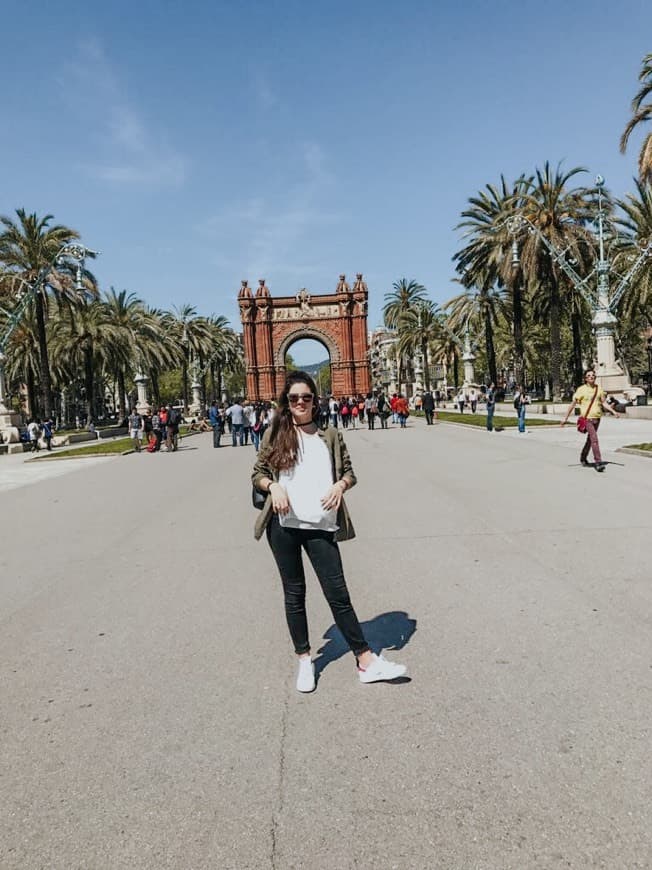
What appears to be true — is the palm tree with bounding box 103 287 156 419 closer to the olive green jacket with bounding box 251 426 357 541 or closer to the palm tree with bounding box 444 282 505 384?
the palm tree with bounding box 444 282 505 384

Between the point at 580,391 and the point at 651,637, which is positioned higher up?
the point at 580,391

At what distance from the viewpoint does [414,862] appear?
235 centimetres

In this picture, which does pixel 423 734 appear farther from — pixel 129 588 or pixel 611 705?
pixel 129 588

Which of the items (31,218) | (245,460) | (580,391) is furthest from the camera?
(31,218)

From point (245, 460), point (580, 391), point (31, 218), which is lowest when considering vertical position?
point (245, 460)

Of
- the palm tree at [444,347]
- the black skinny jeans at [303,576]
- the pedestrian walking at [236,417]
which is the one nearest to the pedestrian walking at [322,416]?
the black skinny jeans at [303,576]

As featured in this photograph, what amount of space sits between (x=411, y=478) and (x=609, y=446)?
655 cm

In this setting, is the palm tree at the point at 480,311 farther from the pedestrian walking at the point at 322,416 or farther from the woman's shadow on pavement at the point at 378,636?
the woman's shadow on pavement at the point at 378,636

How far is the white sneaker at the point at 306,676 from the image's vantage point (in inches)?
147

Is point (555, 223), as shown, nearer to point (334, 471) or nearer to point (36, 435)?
point (36, 435)


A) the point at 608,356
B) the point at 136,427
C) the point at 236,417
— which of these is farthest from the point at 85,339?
the point at 608,356

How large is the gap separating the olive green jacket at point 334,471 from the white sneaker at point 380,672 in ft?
2.25

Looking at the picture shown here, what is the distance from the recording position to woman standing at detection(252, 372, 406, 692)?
377 cm

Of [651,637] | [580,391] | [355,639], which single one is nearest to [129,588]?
[355,639]
